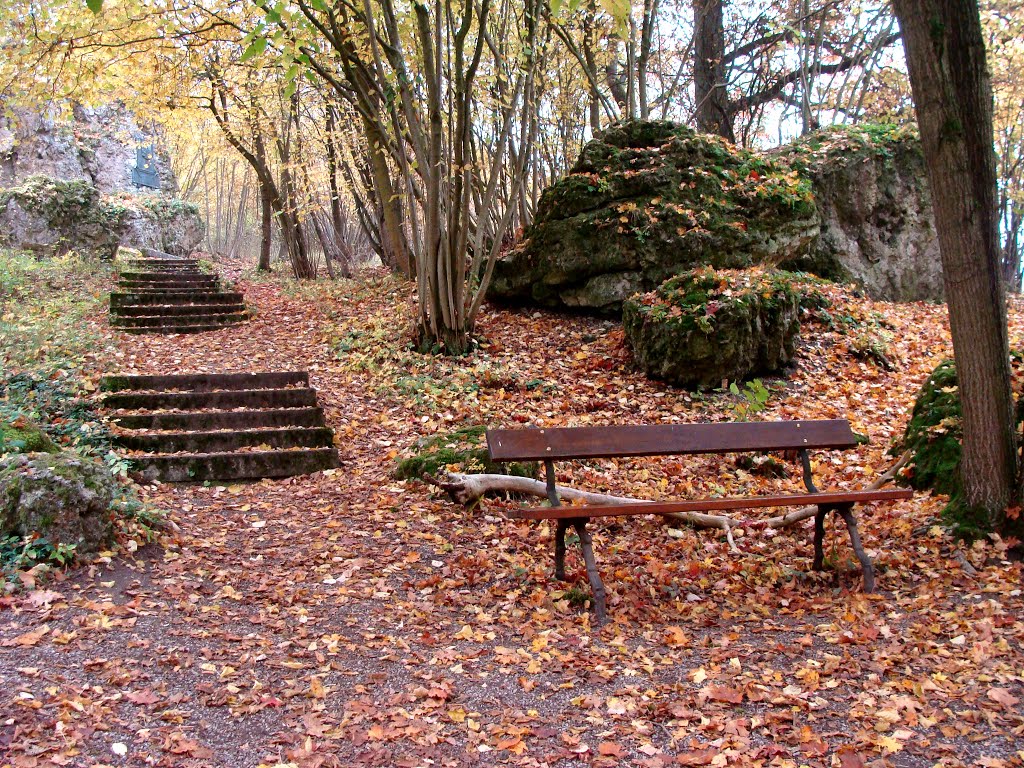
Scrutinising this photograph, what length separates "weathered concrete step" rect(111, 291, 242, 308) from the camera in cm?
1182

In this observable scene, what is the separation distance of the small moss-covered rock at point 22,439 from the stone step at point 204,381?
233cm

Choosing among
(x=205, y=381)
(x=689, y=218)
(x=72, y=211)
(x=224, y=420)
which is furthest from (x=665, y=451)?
(x=72, y=211)

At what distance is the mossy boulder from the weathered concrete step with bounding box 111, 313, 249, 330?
659 cm

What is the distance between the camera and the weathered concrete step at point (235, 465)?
235 inches

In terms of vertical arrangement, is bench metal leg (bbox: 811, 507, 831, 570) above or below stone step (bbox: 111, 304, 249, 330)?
below

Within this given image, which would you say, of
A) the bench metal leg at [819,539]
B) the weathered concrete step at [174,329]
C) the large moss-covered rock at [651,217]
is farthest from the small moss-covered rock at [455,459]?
the weathered concrete step at [174,329]

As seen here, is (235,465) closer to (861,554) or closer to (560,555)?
(560,555)

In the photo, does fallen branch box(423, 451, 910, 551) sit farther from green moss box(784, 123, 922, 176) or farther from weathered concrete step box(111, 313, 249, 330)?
weathered concrete step box(111, 313, 249, 330)

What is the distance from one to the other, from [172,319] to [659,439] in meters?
9.12

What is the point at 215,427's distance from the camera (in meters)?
6.78

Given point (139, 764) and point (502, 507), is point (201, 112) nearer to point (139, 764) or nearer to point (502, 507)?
point (502, 507)

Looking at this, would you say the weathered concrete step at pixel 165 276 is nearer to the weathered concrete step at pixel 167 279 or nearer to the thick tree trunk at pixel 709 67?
the weathered concrete step at pixel 167 279

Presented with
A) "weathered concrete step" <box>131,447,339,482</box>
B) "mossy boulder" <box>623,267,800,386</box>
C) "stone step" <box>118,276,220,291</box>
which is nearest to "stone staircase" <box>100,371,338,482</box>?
"weathered concrete step" <box>131,447,339,482</box>

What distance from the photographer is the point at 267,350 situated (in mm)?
9562
